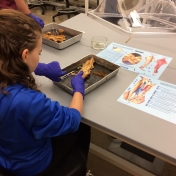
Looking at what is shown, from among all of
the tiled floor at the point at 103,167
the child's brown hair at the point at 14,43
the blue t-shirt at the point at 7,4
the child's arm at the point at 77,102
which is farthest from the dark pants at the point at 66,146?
the blue t-shirt at the point at 7,4

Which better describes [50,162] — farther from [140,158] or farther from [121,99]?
[140,158]

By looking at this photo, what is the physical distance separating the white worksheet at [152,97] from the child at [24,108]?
227 mm

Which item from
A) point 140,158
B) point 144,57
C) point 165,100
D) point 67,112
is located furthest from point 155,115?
point 140,158

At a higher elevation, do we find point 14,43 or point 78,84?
point 14,43

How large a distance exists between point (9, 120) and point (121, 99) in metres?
0.45

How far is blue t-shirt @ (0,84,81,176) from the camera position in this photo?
648 mm

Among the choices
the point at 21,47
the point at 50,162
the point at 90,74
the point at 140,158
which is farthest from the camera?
the point at 140,158

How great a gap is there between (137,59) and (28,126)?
0.71 m

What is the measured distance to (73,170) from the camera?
2.89ft

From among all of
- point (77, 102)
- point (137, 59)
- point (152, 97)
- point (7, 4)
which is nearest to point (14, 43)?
point (77, 102)

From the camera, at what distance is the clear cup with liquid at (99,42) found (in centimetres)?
127

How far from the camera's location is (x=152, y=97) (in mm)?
902

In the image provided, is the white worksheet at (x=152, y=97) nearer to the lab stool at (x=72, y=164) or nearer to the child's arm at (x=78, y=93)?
the child's arm at (x=78, y=93)

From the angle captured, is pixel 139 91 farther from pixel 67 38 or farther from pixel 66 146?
pixel 67 38
